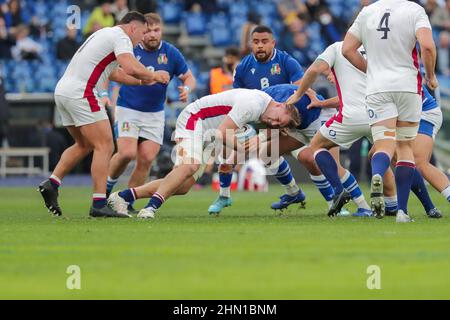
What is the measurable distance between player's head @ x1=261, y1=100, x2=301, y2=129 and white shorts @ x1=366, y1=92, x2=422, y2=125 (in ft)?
4.42

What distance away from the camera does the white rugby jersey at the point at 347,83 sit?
13.1 metres

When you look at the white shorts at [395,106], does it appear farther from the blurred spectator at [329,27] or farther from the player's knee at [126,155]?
the blurred spectator at [329,27]

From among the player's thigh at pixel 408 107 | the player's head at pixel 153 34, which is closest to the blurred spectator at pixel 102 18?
the player's head at pixel 153 34

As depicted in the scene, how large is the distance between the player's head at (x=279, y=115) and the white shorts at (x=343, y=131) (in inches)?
15.1

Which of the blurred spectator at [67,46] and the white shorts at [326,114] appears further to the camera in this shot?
the blurred spectator at [67,46]

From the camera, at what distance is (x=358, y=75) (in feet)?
43.2

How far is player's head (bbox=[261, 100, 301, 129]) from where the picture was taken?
42.6ft

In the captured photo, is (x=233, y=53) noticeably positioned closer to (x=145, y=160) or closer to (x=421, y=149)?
(x=145, y=160)

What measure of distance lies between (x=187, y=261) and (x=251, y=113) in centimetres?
444

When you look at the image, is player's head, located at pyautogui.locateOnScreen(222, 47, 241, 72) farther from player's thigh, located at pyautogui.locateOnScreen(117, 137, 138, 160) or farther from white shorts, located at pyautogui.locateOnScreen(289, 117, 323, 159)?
white shorts, located at pyautogui.locateOnScreen(289, 117, 323, 159)

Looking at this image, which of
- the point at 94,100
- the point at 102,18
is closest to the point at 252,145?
the point at 94,100

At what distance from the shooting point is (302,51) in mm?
27312

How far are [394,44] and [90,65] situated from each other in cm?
359

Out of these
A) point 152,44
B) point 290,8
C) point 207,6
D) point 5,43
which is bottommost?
point 152,44
